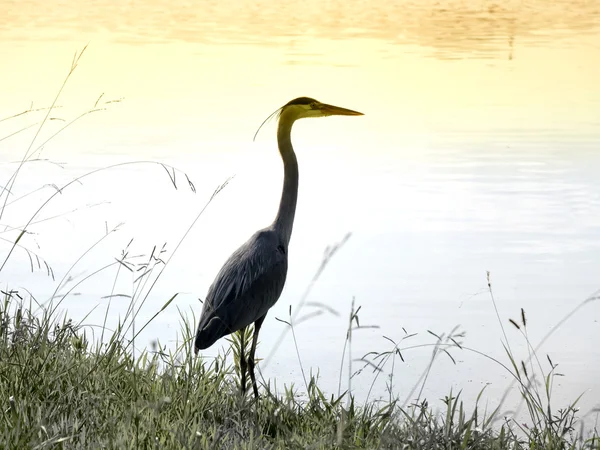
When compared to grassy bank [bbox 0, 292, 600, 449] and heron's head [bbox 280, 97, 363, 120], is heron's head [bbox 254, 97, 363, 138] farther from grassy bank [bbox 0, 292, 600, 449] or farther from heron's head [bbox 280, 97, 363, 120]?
grassy bank [bbox 0, 292, 600, 449]

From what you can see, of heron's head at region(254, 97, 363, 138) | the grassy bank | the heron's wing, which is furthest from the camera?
heron's head at region(254, 97, 363, 138)

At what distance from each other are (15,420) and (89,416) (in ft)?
1.32

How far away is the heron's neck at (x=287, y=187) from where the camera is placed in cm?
500

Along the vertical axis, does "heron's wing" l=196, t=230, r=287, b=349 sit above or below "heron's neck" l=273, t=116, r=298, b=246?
Answer: below

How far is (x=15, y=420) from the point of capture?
8.89 ft

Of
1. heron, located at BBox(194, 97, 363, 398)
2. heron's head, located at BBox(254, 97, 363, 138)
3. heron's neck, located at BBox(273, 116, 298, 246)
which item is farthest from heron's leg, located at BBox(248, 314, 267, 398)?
heron's head, located at BBox(254, 97, 363, 138)

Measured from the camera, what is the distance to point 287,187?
16.6 feet

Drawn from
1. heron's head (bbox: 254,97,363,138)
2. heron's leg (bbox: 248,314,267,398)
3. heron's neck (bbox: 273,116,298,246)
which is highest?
heron's head (bbox: 254,97,363,138)

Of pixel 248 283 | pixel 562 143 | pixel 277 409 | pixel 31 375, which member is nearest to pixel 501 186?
pixel 562 143

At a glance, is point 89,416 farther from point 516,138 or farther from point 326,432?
point 516,138

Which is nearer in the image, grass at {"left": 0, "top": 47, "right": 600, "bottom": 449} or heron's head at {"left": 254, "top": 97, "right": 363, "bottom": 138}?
grass at {"left": 0, "top": 47, "right": 600, "bottom": 449}

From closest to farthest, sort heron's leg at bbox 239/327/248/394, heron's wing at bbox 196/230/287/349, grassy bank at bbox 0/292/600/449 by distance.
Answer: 1. grassy bank at bbox 0/292/600/449
2. heron's leg at bbox 239/327/248/394
3. heron's wing at bbox 196/230/287/349

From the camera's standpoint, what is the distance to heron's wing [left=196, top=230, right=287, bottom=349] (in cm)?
449

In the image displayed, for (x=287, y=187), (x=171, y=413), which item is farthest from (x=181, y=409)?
(x=287, y=187)
